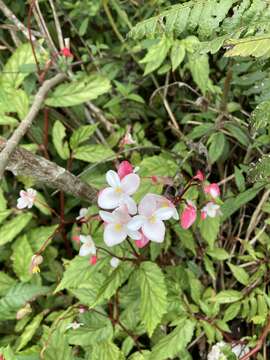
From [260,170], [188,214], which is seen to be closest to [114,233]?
[188,214]

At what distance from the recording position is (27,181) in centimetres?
187

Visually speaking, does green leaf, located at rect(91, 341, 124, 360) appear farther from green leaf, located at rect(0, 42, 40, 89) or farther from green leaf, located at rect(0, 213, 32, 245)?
green leaf, located at rect(0, 42, 40, 89)

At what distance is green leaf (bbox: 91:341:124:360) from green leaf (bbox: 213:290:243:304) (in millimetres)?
366

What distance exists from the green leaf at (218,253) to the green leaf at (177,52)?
59cm

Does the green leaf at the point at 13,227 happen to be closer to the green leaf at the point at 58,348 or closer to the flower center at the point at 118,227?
the green leaf at the point at 58,348

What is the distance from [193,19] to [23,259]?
1.01 metres

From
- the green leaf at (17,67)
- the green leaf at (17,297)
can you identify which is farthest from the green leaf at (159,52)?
the green leaf at (17,297)

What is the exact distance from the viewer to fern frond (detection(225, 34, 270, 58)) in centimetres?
83

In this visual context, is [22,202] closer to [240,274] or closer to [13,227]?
[13,227]

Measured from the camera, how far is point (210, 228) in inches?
59.5

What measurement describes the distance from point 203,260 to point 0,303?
66 cm

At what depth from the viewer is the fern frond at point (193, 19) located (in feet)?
3.28

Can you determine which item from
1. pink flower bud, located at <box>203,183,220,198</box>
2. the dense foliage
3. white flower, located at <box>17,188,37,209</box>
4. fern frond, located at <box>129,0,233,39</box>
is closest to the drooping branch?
the dense foliage

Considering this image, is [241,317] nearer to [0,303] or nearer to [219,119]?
[219,119]
